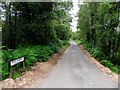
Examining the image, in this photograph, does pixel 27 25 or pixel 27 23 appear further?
pixel 27 23

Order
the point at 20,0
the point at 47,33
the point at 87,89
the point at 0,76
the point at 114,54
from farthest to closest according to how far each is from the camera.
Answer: the point at 114,54 < the point at 47,33 < the point at 20,0 < the point at 0,76 < the point at 87,89

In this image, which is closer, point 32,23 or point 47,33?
point 32,23

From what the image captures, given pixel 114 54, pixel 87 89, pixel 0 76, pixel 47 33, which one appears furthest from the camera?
pixel 114 54

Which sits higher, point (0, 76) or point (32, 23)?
point (32, 23)

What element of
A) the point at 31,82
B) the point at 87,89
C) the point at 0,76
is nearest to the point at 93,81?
the point at 87,89

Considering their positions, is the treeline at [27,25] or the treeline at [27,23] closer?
the treeline at [27,25]

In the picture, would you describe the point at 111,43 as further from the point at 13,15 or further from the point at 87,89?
the point at 87,89

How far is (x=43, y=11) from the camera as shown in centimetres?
2305

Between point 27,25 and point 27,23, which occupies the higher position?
point 27,23

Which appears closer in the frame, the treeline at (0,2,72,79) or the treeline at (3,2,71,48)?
the treeline at (0,2,72,79)

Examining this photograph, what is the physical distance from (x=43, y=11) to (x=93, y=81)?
1372 centimetres

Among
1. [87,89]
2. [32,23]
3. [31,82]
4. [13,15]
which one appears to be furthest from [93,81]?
[13,15]

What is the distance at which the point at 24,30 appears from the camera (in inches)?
891

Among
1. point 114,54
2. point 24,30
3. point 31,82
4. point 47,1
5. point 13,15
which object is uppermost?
point 47,1
